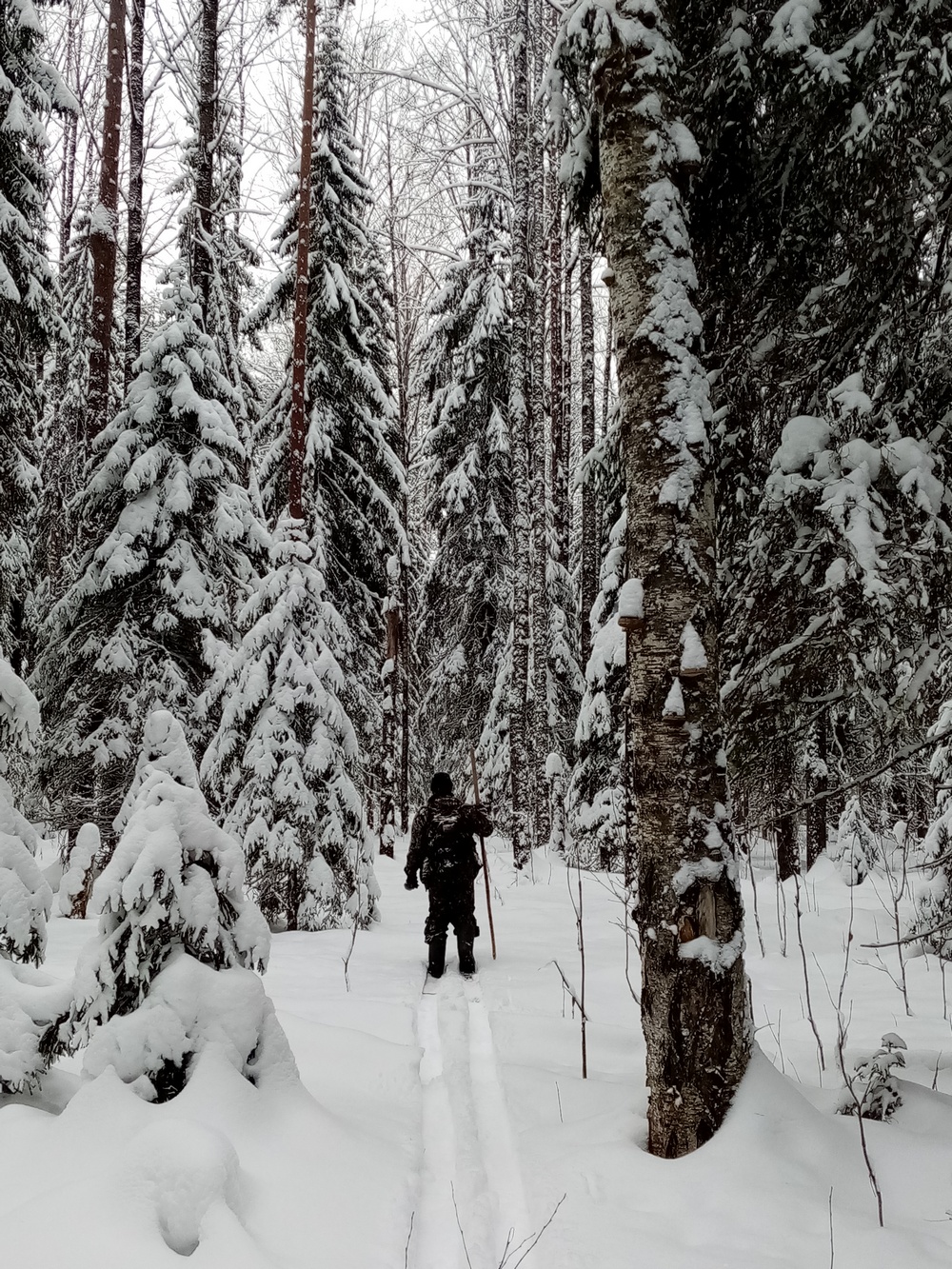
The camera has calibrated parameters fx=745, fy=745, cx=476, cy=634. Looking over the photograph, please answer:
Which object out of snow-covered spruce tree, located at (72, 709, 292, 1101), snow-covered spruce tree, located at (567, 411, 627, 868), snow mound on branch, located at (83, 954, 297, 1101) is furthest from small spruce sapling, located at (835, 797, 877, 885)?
snow-covered spruce tree, located at (72, 709, 292, 1101)

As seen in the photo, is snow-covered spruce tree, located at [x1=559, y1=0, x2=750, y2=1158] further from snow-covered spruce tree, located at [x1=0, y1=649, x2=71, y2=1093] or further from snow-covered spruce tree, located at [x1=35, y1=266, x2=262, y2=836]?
snow-covered spruce tree, located at [x1=35, y1=266, x2=262, y2=836]

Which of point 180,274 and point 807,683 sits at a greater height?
point 180,274

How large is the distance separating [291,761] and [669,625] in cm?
608

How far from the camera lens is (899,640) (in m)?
3.95

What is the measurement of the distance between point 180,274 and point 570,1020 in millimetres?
9935

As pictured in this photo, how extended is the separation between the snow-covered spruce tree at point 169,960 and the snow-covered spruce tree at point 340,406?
7970mm

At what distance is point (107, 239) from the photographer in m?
9.99

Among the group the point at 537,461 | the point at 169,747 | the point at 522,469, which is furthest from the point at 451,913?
the point at 537,461

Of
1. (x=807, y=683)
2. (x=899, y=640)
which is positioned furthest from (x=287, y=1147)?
(x=899, y=640)

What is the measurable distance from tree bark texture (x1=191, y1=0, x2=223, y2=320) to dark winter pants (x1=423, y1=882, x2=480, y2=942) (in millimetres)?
8807

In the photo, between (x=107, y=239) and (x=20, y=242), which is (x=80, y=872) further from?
(x=107, y=239)

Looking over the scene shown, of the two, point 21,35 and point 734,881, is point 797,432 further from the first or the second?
point 21,35

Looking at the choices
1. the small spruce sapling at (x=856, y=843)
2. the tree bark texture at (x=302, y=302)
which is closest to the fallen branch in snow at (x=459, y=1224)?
the tree bark texture at (x=302, y=302)

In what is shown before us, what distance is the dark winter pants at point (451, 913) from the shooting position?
714 cm
